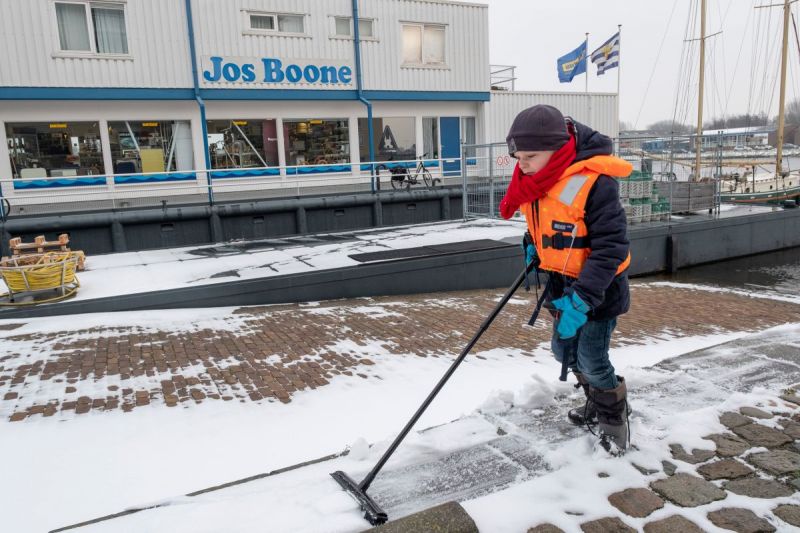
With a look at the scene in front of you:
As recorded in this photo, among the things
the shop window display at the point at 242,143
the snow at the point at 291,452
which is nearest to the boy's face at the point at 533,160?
the snow at the point at 291,452

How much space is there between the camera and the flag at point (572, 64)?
22.8 m

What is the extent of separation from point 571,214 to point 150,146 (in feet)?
53.6

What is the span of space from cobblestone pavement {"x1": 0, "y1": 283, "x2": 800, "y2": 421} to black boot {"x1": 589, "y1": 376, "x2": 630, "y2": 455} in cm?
271

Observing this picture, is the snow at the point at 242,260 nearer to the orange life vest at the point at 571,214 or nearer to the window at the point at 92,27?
the orange life vest at the point at 571,214

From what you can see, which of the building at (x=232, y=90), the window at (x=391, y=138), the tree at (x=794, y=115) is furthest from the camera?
the tree at (x=794, y=115)

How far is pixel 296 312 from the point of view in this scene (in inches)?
321

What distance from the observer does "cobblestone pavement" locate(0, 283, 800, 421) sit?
514cm

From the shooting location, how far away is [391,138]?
20.5 metres

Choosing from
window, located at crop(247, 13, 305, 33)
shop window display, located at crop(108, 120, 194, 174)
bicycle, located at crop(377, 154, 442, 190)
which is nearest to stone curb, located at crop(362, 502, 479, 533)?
bicycle, located at crop(377, 154, 442, 190)

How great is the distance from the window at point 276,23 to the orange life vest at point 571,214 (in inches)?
649

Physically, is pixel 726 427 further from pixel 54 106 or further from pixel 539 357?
pixel 54 106

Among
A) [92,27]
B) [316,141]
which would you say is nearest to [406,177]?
[316,141]

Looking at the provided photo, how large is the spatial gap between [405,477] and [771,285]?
512 inches

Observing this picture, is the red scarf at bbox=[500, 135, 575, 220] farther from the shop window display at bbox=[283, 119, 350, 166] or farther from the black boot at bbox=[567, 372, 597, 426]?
the shop window display at bbox=[283, 119, 350, 166]
